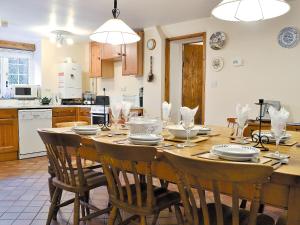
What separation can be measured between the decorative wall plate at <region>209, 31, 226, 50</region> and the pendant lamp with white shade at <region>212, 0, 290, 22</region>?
79.7 inches

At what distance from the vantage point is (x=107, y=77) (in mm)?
5922

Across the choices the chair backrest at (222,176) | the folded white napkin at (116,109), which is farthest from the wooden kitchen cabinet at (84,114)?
the chair backrest at (222,176)

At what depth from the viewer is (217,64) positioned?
414 cm

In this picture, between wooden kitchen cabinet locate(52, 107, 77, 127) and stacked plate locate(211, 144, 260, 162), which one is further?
wooden kitchen cabinet locate(52, 107, 77, 127)

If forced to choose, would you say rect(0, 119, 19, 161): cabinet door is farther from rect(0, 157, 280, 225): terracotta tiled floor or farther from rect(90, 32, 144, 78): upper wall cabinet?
rect(90, 32, 144, 78): upper wall cabinet

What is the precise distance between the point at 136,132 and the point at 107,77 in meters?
4.14

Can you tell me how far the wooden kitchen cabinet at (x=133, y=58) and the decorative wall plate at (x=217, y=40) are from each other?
52.1 inches

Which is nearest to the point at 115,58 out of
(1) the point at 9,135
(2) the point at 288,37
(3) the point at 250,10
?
(1) the point at 9,135

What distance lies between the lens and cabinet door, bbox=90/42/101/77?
5727 millimetres

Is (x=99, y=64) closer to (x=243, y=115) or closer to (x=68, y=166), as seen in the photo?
(x=68, y=166)

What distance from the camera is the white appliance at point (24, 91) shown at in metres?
5.24

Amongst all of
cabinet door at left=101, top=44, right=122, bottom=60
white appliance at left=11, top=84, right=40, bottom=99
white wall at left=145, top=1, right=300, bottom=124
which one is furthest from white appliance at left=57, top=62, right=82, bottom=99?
white wall at left=145, top=1, right=300, bottom=124

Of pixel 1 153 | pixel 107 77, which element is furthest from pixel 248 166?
pixel 107 77

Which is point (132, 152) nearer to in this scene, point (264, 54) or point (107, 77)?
point (264, 54)
